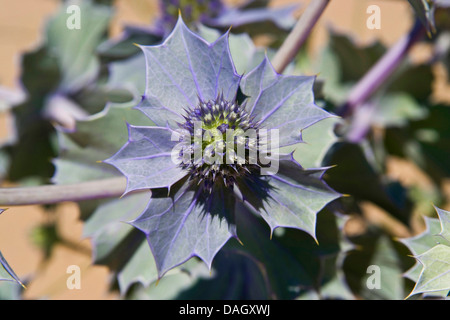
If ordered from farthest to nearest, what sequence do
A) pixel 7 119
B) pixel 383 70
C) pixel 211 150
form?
1. pixel 7 119
2. pixel 383 70
3. pixel 211 150

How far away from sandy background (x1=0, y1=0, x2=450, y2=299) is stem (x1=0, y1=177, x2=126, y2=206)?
1.82 feet

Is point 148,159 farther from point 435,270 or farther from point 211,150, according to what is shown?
point 435,270

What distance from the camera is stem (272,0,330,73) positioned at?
0.61 m

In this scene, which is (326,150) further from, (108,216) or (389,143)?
(389,143)

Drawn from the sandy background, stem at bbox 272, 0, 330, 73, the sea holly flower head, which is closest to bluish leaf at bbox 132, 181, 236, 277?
the sea holly flower head

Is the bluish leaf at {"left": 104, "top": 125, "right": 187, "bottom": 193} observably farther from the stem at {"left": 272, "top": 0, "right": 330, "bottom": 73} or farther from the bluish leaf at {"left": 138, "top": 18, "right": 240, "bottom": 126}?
the stem at {"left": 272, "top": 0, "right": 330, "bottom": 73}

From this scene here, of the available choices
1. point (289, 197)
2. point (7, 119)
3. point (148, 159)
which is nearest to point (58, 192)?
point (148, 159)

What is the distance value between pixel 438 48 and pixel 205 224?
0.85 metres

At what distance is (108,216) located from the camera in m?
0.77

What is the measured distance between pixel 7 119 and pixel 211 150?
1284 mm

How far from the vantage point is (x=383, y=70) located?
88cm

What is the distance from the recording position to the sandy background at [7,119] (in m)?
1.34

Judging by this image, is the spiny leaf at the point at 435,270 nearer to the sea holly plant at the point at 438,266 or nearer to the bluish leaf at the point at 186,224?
the sea holly plant at the point at 438,266

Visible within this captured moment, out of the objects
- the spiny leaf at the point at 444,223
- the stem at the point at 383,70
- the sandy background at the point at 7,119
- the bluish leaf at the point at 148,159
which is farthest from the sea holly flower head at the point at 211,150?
the sandy background at the point at 7,119
